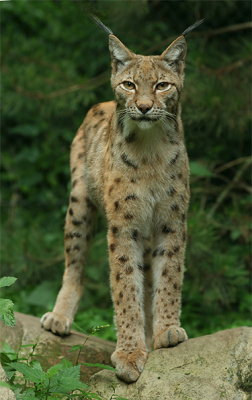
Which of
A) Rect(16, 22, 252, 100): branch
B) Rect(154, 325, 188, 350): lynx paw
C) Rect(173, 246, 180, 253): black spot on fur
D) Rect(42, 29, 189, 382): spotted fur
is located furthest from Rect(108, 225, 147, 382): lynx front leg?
Rect(16, 22, 252, 100): branch

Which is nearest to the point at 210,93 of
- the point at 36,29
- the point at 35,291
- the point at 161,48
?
the point at 161,48

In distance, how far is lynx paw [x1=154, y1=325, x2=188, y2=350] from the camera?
3.59m

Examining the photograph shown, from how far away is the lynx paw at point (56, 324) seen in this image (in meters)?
4.32

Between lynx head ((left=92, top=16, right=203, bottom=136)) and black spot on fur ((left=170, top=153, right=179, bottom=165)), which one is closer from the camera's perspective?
lynx head ((left=92, top=16, right=203, bottom=136))

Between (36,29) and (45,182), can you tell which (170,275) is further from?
(36,29)

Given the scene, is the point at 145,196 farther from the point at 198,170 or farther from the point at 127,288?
the point at 198,170

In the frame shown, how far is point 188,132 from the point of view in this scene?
263 inches

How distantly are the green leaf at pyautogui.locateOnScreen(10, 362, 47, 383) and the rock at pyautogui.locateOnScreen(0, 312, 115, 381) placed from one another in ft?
3.05

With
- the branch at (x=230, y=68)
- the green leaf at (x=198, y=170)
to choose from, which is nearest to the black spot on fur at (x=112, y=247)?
the green leaf at (x=198, y=170)

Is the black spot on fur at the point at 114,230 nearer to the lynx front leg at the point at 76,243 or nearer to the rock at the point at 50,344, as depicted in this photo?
the lynx front leg at the point at 76,243

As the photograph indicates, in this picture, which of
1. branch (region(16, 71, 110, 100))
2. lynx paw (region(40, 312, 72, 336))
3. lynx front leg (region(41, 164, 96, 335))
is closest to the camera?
lynx paw (region(40, 312, 72, 336))

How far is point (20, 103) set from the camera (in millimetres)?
7332

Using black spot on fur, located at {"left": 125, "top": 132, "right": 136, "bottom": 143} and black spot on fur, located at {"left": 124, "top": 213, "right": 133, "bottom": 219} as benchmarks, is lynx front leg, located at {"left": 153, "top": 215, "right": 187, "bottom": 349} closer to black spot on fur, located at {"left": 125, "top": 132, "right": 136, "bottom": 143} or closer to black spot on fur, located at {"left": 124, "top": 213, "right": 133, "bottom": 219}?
black spot on fur, located at {"left": 124, "top": 213, "right": 133, "bottom": 219}

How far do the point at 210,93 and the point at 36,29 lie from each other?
4.90 meters
